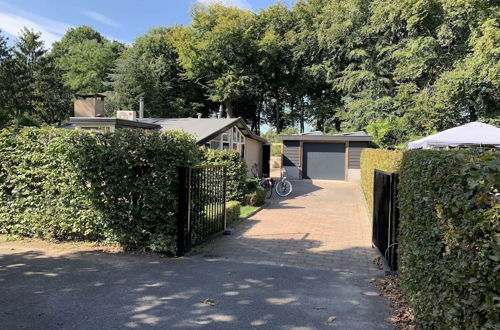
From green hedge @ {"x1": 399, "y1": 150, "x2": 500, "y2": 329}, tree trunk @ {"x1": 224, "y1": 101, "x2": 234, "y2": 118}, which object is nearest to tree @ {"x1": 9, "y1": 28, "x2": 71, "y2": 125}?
tree trunk @ {"x1": 224, "y1": 101, "x2": 234, "y2": 118}

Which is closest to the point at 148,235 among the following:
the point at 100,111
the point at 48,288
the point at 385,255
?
the point at 48,288

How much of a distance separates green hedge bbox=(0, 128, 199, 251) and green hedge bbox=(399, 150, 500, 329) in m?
3.80

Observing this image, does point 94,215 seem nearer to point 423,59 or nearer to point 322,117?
point 423,59

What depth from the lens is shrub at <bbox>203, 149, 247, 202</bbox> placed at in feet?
37.1

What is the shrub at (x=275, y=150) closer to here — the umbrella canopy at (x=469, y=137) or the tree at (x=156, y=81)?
the tree at (x=156, y=81)

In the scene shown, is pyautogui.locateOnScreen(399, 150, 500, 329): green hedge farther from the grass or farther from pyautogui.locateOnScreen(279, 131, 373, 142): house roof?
pyautogui.locateOnScreen(279, 131, 373, 142): house roof

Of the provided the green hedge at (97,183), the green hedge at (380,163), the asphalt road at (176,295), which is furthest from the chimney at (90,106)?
the asphalt road at (176,295)

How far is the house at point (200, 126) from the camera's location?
15250mm

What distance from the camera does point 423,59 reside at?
21.4 metres

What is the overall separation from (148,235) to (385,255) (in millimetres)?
3687

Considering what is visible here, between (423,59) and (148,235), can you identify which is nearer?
(148,235)

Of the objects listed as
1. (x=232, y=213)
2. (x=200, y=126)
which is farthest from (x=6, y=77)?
(x=232, y=213)

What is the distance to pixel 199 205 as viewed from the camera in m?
6.26

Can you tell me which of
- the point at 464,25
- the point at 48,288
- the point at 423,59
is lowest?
the point at 48,288
